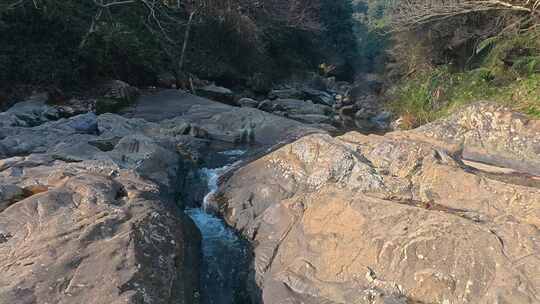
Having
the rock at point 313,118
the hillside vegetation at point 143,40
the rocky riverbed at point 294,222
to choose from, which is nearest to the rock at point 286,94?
the hillside vegetation at point 143,40

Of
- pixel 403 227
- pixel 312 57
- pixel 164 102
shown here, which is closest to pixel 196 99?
pixel 164 102

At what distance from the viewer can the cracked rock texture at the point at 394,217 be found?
479 centimetres

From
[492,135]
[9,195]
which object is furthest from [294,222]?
[492,135]

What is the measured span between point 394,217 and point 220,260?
254 centimetres

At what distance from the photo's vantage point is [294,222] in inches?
247

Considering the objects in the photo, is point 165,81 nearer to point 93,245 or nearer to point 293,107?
point 293,107

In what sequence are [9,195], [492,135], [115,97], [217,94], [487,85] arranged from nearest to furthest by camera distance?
[9,195], [492,135], [487,85], [115,97], [217,94]

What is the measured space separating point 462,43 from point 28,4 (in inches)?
623

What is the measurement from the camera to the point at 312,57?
3625cm

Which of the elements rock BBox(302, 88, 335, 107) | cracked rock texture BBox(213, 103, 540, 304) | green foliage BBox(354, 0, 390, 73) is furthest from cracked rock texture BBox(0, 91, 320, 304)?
green foliage BBox(354, 0, 390, 73)

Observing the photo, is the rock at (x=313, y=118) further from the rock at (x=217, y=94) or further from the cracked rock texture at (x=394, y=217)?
the cracked rock texture at (x=394, y=217)

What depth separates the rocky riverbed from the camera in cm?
464

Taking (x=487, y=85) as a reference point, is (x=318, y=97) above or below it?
below

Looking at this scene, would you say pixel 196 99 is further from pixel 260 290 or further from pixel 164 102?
pixel 260 290
